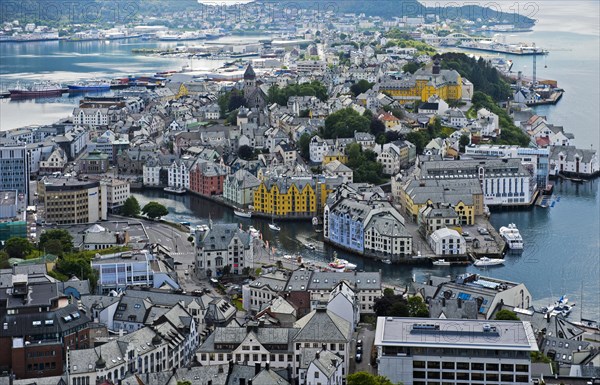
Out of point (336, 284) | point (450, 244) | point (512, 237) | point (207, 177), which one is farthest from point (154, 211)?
point (336, 284)

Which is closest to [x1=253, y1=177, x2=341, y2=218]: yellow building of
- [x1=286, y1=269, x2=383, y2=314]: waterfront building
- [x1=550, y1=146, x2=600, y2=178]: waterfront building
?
[x1=286, y1=269, x2=383, y2=314]: waterfront building

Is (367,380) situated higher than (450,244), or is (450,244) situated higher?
(367,380)

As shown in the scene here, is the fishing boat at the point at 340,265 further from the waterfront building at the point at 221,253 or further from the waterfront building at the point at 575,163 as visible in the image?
the waterfront building at the point at 575,163

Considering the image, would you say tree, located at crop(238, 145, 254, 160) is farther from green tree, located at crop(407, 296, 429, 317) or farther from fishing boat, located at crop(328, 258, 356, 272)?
green tree, located at crop(407, 296, 429, 317)

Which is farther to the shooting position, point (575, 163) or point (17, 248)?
point (575, 163)

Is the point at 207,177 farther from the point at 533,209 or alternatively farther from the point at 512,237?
the point at 512,237

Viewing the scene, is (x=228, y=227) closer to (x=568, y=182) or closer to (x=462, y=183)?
(x=462, y=183)
